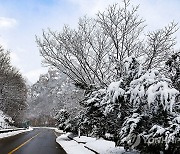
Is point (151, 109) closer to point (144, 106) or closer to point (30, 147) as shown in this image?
point (144, 106)

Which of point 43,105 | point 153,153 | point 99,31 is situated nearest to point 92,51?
point 99,31

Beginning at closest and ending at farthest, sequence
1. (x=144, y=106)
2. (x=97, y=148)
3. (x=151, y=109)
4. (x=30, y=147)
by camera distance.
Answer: (x=151, y=109)
(x=144, y=106)
(x=97, y=148)
(x=30, y=147)

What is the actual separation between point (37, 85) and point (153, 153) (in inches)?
4660

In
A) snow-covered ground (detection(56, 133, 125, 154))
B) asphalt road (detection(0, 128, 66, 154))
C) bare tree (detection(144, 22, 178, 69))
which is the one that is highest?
bare tree (detection(144, 22, 178, 69))

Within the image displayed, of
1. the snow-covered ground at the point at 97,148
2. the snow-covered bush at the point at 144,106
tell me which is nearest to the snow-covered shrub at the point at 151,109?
the snow-covered bush at the point at 144,106

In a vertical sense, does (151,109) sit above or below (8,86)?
below

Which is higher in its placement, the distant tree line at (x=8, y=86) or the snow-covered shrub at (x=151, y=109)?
the distant tree line at (x=8, y=86)

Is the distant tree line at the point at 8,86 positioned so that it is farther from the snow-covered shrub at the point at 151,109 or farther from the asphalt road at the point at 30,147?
the snow-covered shrub at the point at 151,109

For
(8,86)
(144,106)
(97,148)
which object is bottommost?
(97,148)

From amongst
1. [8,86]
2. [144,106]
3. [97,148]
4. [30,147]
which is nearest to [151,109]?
[144,106]

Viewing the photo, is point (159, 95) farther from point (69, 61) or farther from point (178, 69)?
point (69, 61)

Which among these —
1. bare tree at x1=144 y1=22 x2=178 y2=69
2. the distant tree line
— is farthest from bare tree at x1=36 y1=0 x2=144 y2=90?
the distant tree line

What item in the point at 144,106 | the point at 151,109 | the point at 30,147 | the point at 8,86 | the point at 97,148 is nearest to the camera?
the point at 151,109

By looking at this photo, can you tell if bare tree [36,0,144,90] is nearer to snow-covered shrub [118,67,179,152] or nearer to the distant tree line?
snow-covered shrub [118,67,179,152]
